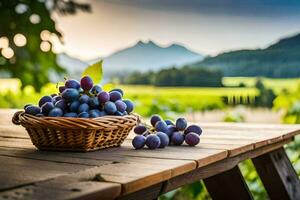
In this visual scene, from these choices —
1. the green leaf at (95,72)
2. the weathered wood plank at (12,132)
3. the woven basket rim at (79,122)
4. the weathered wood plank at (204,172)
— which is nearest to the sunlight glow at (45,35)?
the weathered wood plank at (12,132)

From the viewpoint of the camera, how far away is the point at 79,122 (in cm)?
121

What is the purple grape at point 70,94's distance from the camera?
50.9 inches

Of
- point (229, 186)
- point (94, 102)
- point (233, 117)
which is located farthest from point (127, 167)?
point (233, 117)

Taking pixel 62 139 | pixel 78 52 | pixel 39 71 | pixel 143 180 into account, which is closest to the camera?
pixel 143 180

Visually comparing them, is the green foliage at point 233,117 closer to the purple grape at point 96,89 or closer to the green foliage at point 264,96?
the green foliage at point 264,96

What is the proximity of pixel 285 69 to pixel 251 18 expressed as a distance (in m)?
0.37

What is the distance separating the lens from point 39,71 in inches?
82.2

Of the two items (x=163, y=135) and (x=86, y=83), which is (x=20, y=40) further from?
(x=163, y=135)

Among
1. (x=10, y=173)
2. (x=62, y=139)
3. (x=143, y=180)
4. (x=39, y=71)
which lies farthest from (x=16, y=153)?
(x=39, y=71)

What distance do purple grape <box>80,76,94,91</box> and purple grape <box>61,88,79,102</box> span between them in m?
0.03

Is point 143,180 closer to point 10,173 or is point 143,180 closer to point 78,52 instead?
point 10,173

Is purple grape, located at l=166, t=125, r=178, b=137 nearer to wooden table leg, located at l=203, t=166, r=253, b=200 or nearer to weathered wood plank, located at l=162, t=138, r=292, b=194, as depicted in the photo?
weathered wood plank, located at l=162, t=138, r=292, b=194

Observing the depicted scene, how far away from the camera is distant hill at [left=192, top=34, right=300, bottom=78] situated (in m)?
3.28

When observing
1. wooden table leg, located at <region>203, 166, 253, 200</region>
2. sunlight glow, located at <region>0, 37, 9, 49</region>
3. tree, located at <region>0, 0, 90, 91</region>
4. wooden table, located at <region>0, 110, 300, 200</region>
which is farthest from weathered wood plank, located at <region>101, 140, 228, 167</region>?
sunlight glow, located at <region>0, 37, 9, 49</region>
